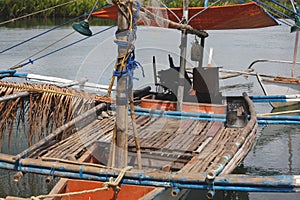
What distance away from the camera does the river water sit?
8656 millimetres

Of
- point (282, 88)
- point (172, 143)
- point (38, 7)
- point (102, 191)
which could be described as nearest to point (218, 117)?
point (172, 143)

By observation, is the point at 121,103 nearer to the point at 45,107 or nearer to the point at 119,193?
the point at 119,193

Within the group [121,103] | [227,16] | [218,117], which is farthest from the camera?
[227,16]

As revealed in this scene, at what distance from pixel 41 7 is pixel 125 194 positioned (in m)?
30.3

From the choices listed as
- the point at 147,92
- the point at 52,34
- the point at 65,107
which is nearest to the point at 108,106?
the point at 65,107

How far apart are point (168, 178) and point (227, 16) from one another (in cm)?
423

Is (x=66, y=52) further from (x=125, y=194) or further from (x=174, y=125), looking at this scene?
(x=125, y=194)

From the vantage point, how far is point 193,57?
31.4 ft

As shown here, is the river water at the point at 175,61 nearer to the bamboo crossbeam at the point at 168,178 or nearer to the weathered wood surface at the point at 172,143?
the weathered wood surface at the point at 172,143

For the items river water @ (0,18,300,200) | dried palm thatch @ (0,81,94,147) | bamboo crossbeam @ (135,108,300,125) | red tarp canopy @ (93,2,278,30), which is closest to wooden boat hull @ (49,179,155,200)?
river water @ (0,18,300,200)

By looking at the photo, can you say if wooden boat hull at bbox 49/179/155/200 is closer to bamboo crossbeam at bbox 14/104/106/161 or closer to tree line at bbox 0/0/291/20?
bamboo crossbeam at bbox 14/104/106/161

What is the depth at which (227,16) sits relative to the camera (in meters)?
8.73

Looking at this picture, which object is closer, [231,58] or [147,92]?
[147,92]

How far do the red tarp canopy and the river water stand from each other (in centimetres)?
73
